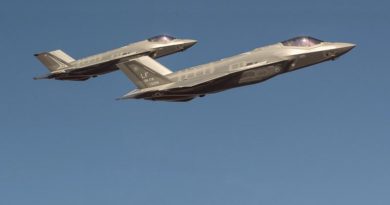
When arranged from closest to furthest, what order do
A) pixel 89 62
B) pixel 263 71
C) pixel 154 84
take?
pixel 263 71 < pixel 154 84 < pixel 89 62

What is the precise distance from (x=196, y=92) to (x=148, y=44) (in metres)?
32.0

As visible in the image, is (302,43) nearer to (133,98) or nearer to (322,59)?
(322,59)

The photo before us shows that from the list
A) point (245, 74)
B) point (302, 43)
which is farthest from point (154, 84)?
point (302, 43)

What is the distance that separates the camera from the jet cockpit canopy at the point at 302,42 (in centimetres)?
6856

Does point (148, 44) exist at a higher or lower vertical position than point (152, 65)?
higher

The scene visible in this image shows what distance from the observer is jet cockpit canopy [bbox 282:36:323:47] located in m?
68.6

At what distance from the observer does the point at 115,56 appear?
9550 centimetres

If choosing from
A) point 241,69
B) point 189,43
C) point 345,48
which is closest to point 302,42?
point 345,48

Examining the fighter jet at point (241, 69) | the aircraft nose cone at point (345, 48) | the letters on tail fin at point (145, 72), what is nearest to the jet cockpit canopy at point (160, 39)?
the letters on tail fin at point (145, 72)

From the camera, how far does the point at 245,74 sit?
65812 millimetres

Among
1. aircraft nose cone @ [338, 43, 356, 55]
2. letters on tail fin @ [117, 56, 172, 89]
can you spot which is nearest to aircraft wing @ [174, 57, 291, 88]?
letters on tail fin @ [117, 56, 172, 89]

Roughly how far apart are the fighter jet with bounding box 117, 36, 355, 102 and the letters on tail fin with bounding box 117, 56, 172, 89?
125mm

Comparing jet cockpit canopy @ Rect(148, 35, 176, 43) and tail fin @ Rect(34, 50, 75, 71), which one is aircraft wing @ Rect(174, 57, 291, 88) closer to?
jet cockpit canopy @ Rect(148, 35, 176, 43)

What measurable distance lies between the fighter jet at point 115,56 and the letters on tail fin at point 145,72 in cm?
2059
